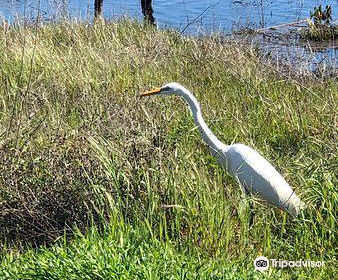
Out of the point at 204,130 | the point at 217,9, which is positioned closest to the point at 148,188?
the point at 204,130

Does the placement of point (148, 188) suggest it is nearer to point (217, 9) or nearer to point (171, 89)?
point (171, 89)

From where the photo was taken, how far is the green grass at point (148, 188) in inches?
126

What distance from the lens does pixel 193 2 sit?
15.4m

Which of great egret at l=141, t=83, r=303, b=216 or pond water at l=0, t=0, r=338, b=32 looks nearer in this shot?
great egret at l=141, t=83, r=303, b=216

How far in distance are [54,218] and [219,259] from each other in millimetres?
1024

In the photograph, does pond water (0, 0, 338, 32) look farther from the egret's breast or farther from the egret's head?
the egret's breast

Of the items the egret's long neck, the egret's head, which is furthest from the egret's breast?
the egret's head

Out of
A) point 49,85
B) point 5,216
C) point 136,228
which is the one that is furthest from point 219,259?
point 49,85

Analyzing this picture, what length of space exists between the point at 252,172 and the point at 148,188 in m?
1.01

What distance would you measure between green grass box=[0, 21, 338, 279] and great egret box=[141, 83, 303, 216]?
0.07 meters

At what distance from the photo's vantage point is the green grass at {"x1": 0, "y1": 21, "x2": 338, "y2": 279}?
321 cm

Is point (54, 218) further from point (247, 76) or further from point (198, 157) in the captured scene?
point (247, 76)

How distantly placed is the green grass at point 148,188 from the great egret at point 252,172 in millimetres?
74

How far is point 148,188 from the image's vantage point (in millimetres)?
3721
